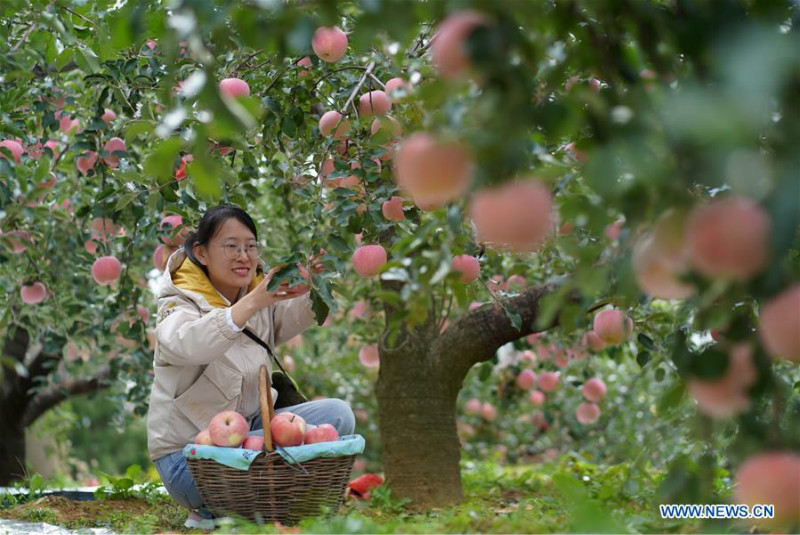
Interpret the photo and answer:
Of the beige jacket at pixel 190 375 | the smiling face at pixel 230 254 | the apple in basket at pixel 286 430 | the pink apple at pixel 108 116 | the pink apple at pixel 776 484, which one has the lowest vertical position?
the pink apple at pixel 776 484

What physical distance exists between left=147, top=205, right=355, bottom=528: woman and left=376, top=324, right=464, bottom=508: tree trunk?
0.48m

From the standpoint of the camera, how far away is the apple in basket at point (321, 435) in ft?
8.11

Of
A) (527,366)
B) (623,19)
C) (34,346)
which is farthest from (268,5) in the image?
(34,346)

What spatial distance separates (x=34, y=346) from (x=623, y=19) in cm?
497

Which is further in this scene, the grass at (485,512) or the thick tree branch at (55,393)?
the thick tree branch at (55,393)

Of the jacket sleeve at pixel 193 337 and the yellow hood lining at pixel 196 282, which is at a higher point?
the yellow hood lining at pixel 196 282

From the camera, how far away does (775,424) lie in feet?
3.62

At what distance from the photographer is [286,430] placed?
2379 mm

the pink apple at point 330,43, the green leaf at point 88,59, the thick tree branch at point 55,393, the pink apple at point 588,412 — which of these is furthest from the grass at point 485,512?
the thick tree branch at point 55,393

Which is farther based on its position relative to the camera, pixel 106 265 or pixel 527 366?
pixel 527 366

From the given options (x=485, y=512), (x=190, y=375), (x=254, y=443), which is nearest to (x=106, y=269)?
(x=190, y=375)

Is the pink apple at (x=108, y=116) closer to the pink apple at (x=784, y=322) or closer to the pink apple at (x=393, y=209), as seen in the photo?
the pink apple at (x=393, y=209)

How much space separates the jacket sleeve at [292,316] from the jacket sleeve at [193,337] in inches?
→ 13.5

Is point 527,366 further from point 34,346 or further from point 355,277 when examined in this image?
point 34,346
